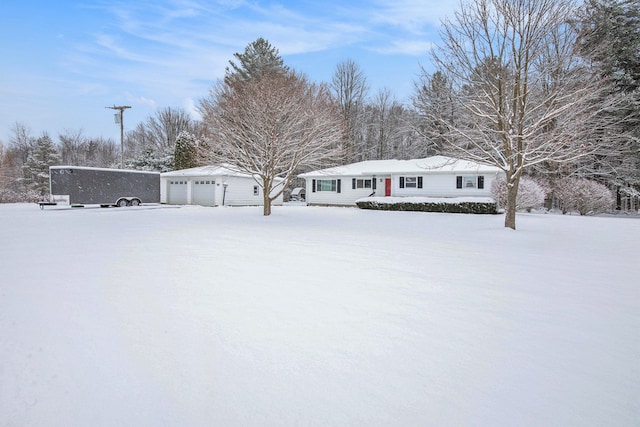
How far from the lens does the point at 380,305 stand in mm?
4102

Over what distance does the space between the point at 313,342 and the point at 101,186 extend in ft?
74.0

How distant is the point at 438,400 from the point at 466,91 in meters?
12.5

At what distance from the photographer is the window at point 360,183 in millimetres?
25378

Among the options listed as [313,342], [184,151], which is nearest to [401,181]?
[184,151]

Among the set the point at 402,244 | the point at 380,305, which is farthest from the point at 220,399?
the point at 402,244

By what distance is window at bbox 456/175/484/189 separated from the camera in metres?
21.3

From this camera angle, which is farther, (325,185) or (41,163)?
(41,163)

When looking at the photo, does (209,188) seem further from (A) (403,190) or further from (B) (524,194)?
(B) (524,194)

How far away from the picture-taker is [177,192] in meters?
26.4

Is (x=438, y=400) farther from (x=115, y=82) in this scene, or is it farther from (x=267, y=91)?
Result: (x=115, y=82)

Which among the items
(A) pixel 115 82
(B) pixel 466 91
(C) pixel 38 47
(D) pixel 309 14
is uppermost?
(A) pixel 115 82

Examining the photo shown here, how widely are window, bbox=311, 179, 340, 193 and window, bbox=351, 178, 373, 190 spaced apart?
1.19 m

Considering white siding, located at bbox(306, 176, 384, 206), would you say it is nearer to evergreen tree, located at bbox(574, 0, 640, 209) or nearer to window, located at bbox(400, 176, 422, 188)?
window, located at bbox(400, 176, 422, 188)

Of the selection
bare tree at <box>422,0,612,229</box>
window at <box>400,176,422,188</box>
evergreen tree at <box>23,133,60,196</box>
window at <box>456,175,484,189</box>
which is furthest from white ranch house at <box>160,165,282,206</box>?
evergreen tree at <box>23,133,60,196</box>
